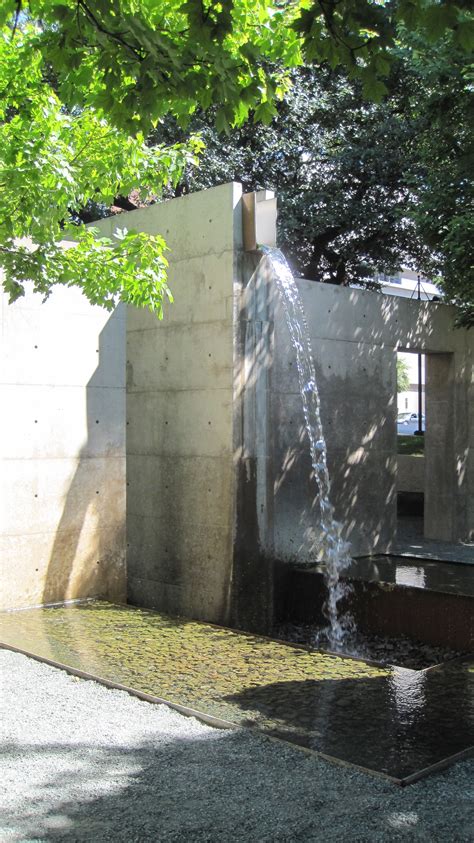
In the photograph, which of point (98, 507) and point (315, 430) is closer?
point (98, 507)

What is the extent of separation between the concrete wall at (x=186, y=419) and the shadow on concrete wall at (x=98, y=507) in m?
0.35

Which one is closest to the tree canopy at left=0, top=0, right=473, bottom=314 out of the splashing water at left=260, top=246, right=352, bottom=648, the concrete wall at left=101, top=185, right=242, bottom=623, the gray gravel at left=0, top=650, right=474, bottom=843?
the concrete wall at left=101, top=185, right=242, bottom=623

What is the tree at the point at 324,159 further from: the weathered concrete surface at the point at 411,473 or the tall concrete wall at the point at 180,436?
the tall concrete wall at the point at 180,436

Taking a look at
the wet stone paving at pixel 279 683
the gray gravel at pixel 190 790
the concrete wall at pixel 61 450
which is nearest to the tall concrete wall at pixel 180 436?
the concrete wall at pixel 61 450

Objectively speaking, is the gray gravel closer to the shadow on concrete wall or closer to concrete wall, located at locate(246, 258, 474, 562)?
the shadow on concrete wall

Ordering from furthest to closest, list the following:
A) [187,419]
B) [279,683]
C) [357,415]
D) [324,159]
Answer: [324,159]
[357,415]
[187,419]
[279,683]

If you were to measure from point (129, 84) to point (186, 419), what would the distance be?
4.59m

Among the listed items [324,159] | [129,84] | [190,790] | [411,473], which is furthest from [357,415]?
[324,159]

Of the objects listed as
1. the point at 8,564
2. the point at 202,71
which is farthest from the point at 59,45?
the point at 8,564

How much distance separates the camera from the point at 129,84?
4.82m

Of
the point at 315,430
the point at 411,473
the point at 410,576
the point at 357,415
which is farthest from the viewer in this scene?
the point at 411,473

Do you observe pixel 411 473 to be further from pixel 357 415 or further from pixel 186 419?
pixel 186 419

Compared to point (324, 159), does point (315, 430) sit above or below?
below

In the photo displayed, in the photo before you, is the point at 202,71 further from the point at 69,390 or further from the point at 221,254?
the point at 69,390
